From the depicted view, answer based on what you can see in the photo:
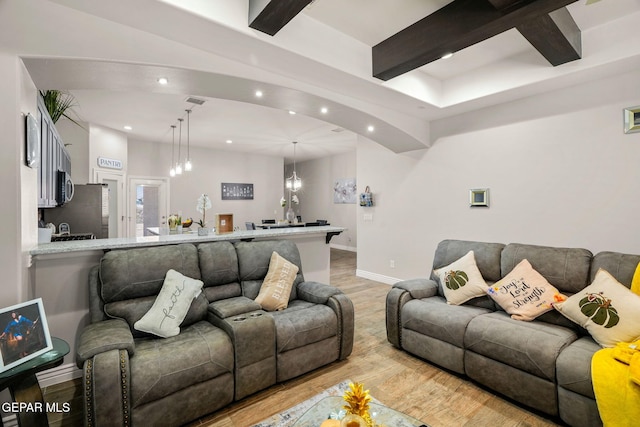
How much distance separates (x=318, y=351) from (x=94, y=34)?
282 centimetres

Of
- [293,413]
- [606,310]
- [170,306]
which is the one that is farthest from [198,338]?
[606,310]

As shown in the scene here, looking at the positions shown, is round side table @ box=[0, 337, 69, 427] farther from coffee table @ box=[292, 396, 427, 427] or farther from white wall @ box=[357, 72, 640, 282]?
white wall @ box=[357, 72, 640, 282]

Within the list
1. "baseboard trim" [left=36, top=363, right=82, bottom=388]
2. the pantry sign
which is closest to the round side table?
"baseboard trim" [left=36, top=363, right=82, bottom=388]

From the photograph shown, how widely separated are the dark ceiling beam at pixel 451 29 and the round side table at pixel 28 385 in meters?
3.27

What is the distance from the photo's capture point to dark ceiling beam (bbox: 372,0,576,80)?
2.04m

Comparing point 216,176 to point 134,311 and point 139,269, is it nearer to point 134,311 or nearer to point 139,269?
point 139,269

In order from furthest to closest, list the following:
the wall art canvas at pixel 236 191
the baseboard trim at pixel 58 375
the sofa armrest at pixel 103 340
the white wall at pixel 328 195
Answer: the white wall at pixel 328 195 < the wall art canvas at pixel 236 191 < the baseboard trim at pixel 58 375 < the sofa armrest at pixel 103 340

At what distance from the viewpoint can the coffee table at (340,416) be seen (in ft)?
4.70

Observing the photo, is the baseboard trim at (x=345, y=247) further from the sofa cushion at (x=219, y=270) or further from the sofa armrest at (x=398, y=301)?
the sofa cushion at (x=219, y=270)

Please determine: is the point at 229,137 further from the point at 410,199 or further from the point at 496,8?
the point at 496,8

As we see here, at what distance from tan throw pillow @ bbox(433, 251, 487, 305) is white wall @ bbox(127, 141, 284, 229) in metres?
6.71

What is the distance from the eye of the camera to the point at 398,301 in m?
2.94

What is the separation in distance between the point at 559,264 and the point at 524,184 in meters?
1.40

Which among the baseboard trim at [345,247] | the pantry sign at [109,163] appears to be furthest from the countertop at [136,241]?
the baseboard trim at [345,247]
